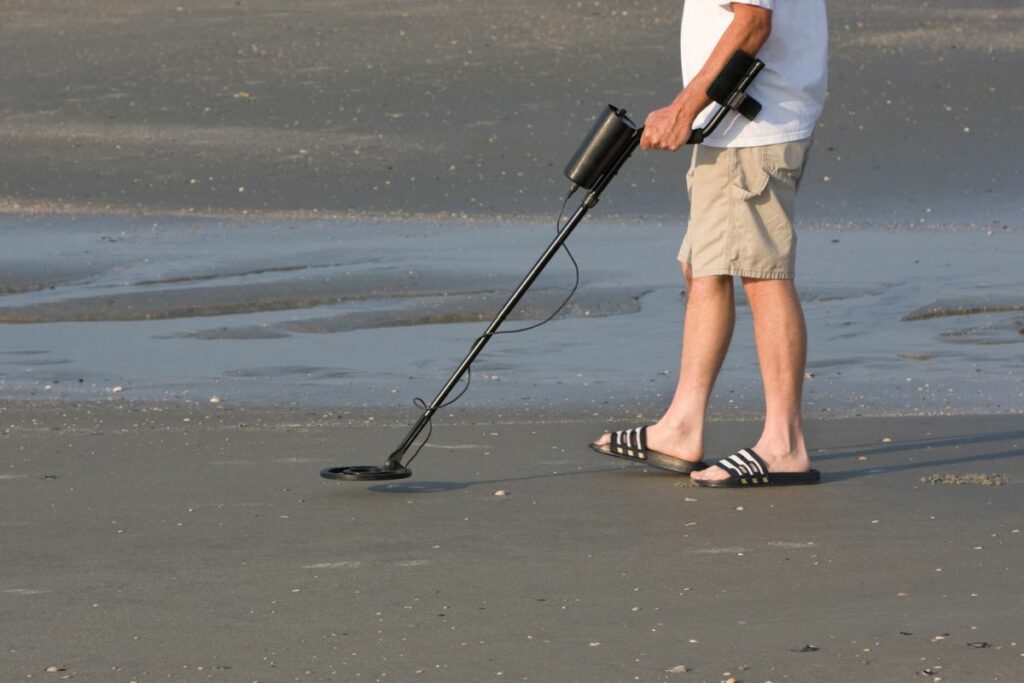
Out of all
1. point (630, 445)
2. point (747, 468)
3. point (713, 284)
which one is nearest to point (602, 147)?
point (713, 284)

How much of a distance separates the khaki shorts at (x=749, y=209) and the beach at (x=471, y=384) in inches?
23.1

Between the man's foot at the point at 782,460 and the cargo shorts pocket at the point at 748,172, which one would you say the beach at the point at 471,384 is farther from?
the cargo shorts pocket at the point at 748,172

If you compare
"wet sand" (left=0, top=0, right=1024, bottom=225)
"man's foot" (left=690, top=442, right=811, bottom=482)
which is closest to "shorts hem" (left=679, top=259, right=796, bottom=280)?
"man's foot" (left=690, top=442, right=811, bottom=482)

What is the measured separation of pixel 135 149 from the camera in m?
14.9

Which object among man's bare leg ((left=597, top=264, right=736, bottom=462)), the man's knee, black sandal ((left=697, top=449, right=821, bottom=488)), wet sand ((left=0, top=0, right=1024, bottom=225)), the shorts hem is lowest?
wet sand ((left=0, top=0, right=1024, bottom=225))

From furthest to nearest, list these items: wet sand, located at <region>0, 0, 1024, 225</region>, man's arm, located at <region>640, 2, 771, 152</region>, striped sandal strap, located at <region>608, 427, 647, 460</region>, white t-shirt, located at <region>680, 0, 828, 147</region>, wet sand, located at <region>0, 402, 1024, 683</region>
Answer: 1. wet sand, located at <region>0, 0, 1024, 225</region>
2. striped sandal strap, located at <region>608, 427, 647, 460</region>
3. white t-shirt, located at <region>680, 0, 828, 147</region>
4. man's arm, located at <region>640, 2, 771, 152</region>
5. wet sand, located at <region>0, 402, 1024, 683</region>

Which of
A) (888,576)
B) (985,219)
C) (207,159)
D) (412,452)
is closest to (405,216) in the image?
(207,159)

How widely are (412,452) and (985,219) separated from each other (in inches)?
275

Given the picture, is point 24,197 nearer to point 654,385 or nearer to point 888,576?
point 654,385

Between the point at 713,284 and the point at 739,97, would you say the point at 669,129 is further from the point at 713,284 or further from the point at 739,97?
the point at 713,284

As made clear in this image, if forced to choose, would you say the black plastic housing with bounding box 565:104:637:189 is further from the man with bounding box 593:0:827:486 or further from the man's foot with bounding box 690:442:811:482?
the man's foot with bounding box 690:442:811:482

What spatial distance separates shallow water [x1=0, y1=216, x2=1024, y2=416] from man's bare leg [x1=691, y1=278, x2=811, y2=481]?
126cm

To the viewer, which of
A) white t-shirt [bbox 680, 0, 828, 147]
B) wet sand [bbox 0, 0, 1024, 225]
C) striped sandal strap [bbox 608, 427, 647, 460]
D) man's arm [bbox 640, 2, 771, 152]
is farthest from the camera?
wet sand [bbox 0, 0, 1024, 225]

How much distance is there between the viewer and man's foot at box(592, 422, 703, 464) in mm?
5543
